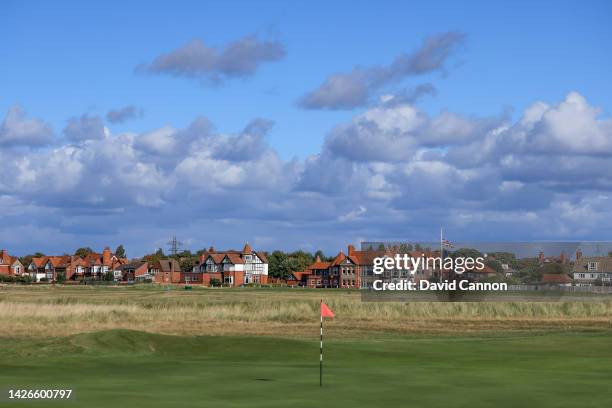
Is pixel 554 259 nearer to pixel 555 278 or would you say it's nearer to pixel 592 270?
pixel 555 278

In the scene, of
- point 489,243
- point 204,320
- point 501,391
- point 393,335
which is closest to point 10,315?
point 204,320

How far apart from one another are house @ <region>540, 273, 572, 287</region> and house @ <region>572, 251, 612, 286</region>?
3.07ft

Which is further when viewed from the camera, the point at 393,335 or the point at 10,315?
the point at 10,315

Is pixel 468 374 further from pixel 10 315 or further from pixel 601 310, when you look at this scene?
pixel 601 310

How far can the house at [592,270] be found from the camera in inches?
3282

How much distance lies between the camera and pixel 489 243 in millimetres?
76875

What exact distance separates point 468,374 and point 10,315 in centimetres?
4074

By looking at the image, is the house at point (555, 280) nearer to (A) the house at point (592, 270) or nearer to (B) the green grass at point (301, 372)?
(A) the house at point (592, 270)

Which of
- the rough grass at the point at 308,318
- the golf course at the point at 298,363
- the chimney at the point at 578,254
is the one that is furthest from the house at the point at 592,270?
the golf course at the point at 298,363

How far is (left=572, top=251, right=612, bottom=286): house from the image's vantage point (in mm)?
83375

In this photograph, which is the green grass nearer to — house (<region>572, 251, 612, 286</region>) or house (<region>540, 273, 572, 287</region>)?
house (<region>540, 273, 572, 287</region>)

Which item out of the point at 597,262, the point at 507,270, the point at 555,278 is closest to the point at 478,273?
the point at 507,270

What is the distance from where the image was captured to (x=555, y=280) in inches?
3177

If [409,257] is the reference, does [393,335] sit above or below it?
below
